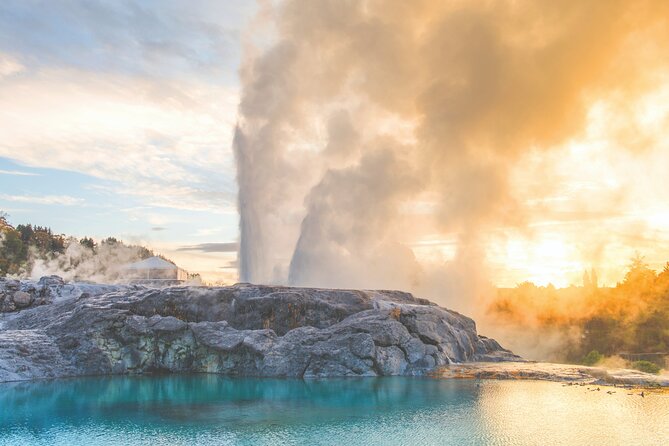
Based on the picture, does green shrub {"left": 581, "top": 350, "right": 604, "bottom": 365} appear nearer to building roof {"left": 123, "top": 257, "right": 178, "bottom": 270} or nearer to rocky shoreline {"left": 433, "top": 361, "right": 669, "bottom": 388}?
rocky shoreline {"left": 433, "top": 361, "right": 669, "bottom": 388}

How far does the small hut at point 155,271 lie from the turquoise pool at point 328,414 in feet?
178

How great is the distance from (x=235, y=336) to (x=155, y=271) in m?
53.4

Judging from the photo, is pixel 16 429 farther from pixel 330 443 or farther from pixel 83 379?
pixel 83 379

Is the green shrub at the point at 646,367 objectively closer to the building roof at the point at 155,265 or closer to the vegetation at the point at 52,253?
the building roof at the point at 155,265

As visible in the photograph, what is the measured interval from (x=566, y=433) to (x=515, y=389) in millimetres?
13284

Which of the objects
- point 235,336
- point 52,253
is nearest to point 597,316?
point 235,336

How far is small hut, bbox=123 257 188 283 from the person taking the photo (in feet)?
320

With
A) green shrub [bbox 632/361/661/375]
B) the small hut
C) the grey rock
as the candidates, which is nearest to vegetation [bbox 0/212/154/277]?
the small hut

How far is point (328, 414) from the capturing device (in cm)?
3166

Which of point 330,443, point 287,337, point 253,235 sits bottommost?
point 330,443

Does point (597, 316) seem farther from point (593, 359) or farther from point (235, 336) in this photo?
point (235, 336)

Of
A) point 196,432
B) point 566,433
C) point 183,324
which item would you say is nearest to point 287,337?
point 183,324

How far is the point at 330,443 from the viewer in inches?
994

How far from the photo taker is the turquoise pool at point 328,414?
26.4 metres
